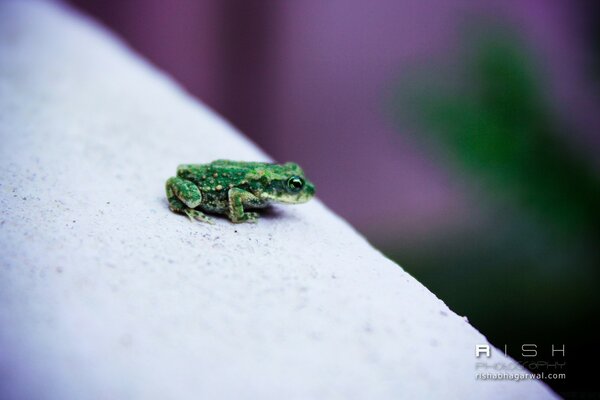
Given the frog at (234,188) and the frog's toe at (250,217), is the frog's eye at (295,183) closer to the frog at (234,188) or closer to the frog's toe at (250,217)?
the frog at (234,188)

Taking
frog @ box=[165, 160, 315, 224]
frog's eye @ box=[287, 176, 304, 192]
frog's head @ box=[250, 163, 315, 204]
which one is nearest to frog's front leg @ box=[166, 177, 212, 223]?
frog @ box=[165, 160, 315, 224]

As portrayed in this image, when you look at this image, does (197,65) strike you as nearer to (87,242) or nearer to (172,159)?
(172,159)

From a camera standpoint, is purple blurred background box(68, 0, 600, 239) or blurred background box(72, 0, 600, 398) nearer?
blurred background box(72, 0, 600, 398)

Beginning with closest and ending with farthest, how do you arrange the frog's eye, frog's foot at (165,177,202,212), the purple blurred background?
frog's foot at (165,177,202,212) < the frog's eye < the purple blurred background

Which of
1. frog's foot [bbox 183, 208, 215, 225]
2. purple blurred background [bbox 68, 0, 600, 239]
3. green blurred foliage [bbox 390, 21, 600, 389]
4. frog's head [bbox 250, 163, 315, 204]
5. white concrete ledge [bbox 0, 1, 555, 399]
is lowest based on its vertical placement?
white concrete ledge [bbox 0, 1, 555, 399]

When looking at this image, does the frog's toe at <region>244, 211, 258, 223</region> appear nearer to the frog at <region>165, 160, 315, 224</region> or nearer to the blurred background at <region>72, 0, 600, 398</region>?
the frog at <region>165, 160, 315, 224</region>

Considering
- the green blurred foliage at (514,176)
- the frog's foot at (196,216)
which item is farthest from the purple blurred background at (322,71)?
the frog's foot at (196,216)
